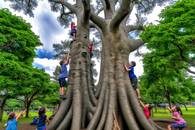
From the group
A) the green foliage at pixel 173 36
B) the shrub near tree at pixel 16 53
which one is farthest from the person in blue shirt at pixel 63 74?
the shrub near tree at pixel 16 53

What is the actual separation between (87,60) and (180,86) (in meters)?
35.7

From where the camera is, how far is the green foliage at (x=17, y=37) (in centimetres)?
2304

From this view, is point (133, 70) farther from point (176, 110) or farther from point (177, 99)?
point (177, 99)

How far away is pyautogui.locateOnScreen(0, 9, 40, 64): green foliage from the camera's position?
23.0 m

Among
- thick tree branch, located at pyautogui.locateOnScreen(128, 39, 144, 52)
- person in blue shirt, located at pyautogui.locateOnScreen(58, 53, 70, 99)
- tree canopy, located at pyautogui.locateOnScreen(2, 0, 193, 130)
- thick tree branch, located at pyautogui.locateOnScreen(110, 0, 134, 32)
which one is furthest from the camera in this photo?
thick tree branch, located at pyautogui.locateOnScreen(128, 39, 144, 52)

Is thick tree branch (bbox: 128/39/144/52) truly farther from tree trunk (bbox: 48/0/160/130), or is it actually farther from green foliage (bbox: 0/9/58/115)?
green foliage (bbox: 0/9/58/115)

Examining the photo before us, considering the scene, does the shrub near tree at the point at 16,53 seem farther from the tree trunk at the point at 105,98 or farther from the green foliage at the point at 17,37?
the tree trunk at the point at 105,98

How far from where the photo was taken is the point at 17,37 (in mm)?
24000

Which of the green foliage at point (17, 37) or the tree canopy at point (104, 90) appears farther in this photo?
the green foliage at point (17, 37)

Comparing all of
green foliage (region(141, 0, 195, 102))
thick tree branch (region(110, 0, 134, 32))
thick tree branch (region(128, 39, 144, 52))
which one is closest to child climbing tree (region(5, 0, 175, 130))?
thick tree branch (region(110, 0, 134, 32))

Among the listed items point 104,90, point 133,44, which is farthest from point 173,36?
point 104,90

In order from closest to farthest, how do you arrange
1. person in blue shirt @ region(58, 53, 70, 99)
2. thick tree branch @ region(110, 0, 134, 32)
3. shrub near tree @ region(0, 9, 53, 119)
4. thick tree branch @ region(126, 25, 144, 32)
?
thick tree branch @ region(110, 0, 134, 32)
person in blue shirt @ region(58, 53, 70, 99)
thick tree branch @ region(126, 25, 144, 32)
shrub near tree @ region(0, 9, 53, 119)

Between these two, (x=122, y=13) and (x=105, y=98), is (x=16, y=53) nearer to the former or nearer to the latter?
(x=105, y=98)

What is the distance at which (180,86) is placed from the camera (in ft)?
152
